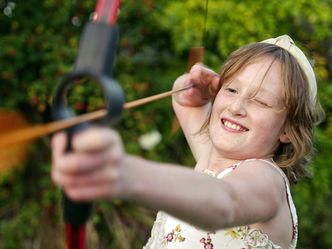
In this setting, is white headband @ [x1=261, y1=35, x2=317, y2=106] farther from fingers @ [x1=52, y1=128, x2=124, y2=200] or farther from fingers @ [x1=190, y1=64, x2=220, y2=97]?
fingers @ [x1=52, y1=128, x2=124, y2=200]

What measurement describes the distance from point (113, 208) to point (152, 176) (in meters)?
3.16

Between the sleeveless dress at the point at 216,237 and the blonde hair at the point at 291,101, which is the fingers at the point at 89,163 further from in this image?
the blonde hair at the point at 291,101

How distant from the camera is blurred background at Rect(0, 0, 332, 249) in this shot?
398cm

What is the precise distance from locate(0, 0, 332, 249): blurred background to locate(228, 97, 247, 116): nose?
213 centimetres

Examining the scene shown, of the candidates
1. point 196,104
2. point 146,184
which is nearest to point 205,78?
point 196,104

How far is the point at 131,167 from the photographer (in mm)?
1005

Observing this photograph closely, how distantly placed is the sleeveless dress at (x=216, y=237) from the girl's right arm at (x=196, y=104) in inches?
10.4

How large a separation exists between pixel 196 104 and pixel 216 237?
58cm

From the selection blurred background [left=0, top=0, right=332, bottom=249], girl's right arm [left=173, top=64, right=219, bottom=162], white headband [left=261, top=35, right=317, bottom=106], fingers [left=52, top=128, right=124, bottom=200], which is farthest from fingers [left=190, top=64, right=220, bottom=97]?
blurred background [left=0, top=0, right=332, bottom=249]

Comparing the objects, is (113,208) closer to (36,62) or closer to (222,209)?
(36,62)

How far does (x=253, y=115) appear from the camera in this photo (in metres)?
1.82

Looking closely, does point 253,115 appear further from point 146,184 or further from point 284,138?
point 146,184

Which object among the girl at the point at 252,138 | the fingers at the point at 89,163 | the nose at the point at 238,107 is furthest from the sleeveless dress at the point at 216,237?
the fingers at the point at 89,163

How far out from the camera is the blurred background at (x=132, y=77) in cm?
398
